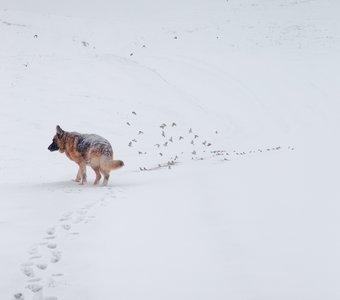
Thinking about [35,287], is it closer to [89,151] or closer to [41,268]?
[41,268]

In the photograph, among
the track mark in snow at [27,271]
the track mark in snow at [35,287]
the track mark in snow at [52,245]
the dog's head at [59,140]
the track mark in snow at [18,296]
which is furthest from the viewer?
the dog's head at [59,140]

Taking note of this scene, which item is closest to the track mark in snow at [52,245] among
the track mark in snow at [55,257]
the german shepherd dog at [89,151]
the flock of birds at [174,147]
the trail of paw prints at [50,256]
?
the trail of paw prints at [50,256]

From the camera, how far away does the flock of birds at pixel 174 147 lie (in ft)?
56.0

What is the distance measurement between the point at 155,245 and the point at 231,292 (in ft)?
5.72

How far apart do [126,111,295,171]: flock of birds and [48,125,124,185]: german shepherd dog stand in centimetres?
361

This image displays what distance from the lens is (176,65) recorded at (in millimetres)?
29984

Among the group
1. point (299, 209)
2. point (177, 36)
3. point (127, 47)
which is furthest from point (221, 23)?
point (299, 209)

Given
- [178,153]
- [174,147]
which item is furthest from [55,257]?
[174,147]

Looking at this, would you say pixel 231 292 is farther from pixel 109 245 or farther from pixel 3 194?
pixel 3 194

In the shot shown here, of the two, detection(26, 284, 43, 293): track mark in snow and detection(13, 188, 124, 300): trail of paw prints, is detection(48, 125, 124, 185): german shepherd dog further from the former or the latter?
detection(26, 284, 43, 293): track mark in snow

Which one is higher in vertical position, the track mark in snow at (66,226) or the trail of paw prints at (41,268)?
the track mark in snow at (66,226)

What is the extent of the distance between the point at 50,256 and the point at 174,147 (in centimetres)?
1314

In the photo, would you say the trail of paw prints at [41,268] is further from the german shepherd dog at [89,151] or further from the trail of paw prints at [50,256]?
the german shepherd dog at [89,151]

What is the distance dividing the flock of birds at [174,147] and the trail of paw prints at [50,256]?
731 centimetres
